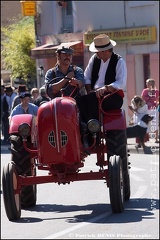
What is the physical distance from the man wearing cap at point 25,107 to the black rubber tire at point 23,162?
36 centimetres

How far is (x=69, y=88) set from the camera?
5305 mm

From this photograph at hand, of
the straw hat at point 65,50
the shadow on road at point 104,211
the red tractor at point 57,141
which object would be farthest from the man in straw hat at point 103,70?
the shadow on road at point 104,211

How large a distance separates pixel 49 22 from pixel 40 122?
0.87 metres

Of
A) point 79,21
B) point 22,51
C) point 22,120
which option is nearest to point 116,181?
point 22,51

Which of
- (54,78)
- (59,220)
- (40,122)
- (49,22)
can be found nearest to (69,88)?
(54,78)

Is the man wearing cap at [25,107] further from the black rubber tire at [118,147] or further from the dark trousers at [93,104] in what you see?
the black rubber tire at [118,147]

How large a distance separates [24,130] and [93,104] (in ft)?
2.01

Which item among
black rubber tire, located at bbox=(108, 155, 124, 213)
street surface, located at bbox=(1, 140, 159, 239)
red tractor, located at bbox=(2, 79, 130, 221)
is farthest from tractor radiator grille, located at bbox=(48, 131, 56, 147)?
street surface, located at bbox=(1, 140, 159, 239)

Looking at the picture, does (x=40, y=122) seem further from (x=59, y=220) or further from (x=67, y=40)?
(x=59, y=220)

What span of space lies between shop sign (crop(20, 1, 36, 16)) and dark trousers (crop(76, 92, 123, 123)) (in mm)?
584

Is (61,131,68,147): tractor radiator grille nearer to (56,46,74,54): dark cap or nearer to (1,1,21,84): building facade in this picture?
(56,46,74,54): dark cap

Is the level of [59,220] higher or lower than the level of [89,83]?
lower

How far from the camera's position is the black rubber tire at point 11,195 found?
6703 mm

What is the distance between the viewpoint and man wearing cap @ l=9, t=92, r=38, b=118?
19.3 ft
